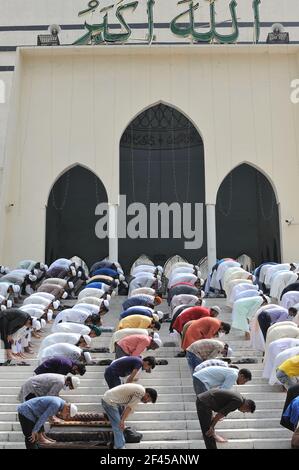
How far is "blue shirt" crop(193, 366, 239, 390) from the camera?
736cm

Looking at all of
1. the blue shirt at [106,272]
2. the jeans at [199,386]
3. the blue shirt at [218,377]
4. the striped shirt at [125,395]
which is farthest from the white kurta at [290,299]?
the blue shirt at [106,272]

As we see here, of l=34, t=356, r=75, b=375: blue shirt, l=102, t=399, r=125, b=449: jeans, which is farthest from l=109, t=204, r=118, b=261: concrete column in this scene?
l=102, t=399, r=125, b=449: jeans

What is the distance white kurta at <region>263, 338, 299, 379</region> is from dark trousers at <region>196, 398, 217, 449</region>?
6.08 ft

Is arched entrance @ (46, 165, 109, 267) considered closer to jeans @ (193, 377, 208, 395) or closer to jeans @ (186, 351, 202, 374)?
jeans @ (186, 351, 202, 374)

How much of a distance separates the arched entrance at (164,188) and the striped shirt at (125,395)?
15913mm

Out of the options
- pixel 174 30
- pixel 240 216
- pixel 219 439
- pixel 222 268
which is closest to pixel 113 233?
pixel 222 268

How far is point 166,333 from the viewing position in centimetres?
1139

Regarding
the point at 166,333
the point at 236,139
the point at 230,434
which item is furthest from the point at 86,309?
the point at 236,139

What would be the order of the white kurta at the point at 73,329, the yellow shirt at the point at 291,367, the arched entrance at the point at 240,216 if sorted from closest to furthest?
the yellow shirt at the point at 291,367, the white kurta at the point at 73,329, the arched entrance at the point at 240,216

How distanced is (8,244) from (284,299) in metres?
9.82

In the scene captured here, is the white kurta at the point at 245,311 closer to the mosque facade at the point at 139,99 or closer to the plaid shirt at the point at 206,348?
the plaid shirt at the point at 206,348

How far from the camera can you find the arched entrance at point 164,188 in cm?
2330
